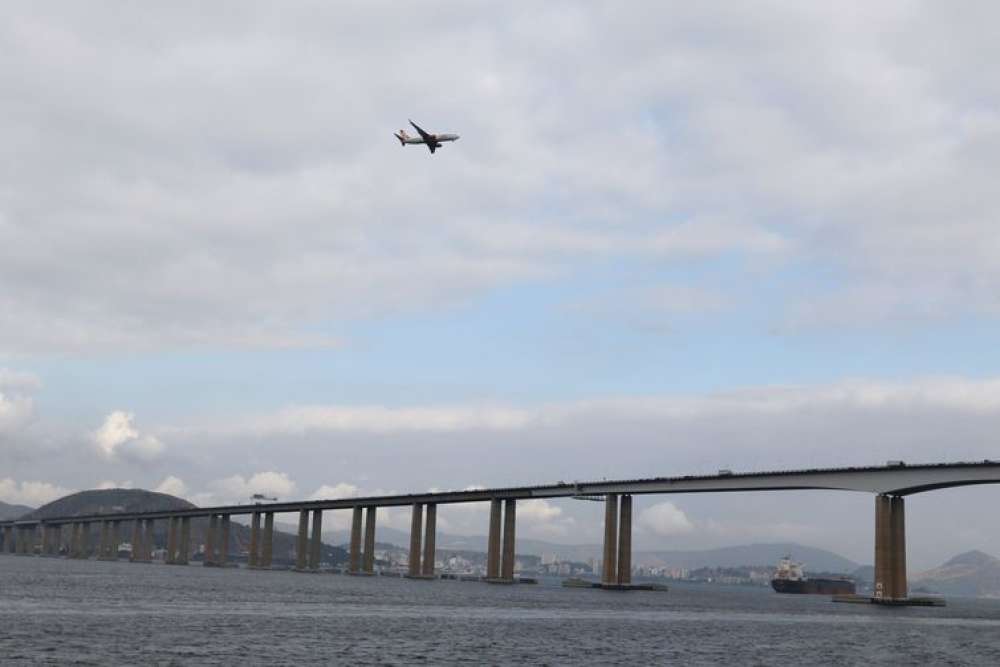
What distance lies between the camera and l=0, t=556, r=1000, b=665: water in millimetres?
59469

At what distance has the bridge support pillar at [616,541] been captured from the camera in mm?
184250

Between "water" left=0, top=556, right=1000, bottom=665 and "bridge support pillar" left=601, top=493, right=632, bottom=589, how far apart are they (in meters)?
61.3

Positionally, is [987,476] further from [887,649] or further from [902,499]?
[887,649]

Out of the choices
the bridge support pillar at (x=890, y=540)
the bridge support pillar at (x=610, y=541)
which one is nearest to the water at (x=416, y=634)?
the bridge support pillar at (x=890, y=540)

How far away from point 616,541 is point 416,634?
11069 centimetres

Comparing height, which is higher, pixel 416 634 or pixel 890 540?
pixel 890 540

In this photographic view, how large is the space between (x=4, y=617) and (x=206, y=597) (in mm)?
37584

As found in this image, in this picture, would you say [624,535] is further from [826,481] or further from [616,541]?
[826,481]

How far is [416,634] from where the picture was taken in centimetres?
7606

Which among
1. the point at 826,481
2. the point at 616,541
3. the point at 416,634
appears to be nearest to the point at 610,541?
the point at 616,541

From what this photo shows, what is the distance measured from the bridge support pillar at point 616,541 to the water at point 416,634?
61301 mm

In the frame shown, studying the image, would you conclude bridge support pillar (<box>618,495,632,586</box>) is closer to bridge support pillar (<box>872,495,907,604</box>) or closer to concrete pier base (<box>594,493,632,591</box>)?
concrete pier base (<box>594,493,632,591</box>)

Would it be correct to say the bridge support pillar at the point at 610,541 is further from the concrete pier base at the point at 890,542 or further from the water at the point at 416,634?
the water at the point at 416,634

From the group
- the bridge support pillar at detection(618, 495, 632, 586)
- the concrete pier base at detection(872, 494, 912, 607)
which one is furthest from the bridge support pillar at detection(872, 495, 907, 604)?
the bridge support pillar at detection(618, 495, 632, 586)
